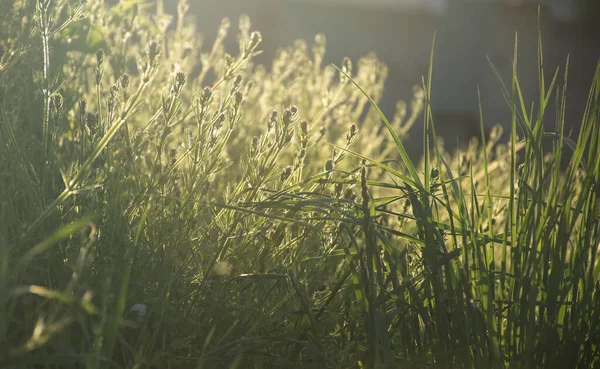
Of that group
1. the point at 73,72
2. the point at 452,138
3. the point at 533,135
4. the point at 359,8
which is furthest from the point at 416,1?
the point at 533,135

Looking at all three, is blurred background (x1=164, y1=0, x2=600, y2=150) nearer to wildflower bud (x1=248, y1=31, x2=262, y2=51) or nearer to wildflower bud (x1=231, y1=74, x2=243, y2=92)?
wildflower bud (x1=248, y1=31, x2=262, y2=51)

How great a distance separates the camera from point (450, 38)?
392 inches

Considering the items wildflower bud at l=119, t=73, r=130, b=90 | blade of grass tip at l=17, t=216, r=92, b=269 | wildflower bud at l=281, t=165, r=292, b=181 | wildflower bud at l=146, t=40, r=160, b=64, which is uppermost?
wildflower bud at l=146, t=40, r=160, b=64

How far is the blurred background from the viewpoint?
8859 millimetres

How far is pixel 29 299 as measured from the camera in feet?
4.59

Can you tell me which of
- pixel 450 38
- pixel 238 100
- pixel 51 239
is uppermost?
pixel 450 38

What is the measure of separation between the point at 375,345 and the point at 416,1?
11.5 metres

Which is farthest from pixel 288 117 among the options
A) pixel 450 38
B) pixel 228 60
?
pixel 450 38

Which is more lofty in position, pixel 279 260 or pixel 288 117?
pixel 288 117

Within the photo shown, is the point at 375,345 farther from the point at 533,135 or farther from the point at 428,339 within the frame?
the point at 533,135

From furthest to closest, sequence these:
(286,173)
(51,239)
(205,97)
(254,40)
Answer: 1. (254,40)
2. (286,173)
3. (205,97)
4. (51,239)

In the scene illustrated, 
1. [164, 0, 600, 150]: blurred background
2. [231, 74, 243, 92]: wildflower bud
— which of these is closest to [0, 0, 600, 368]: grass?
[231, 74, 243, 92]: wildflower bud

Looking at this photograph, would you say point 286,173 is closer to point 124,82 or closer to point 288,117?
point 288,117

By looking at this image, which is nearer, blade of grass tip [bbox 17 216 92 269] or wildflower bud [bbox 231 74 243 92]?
blade of grass tip [bbox 17 216 92 269]
